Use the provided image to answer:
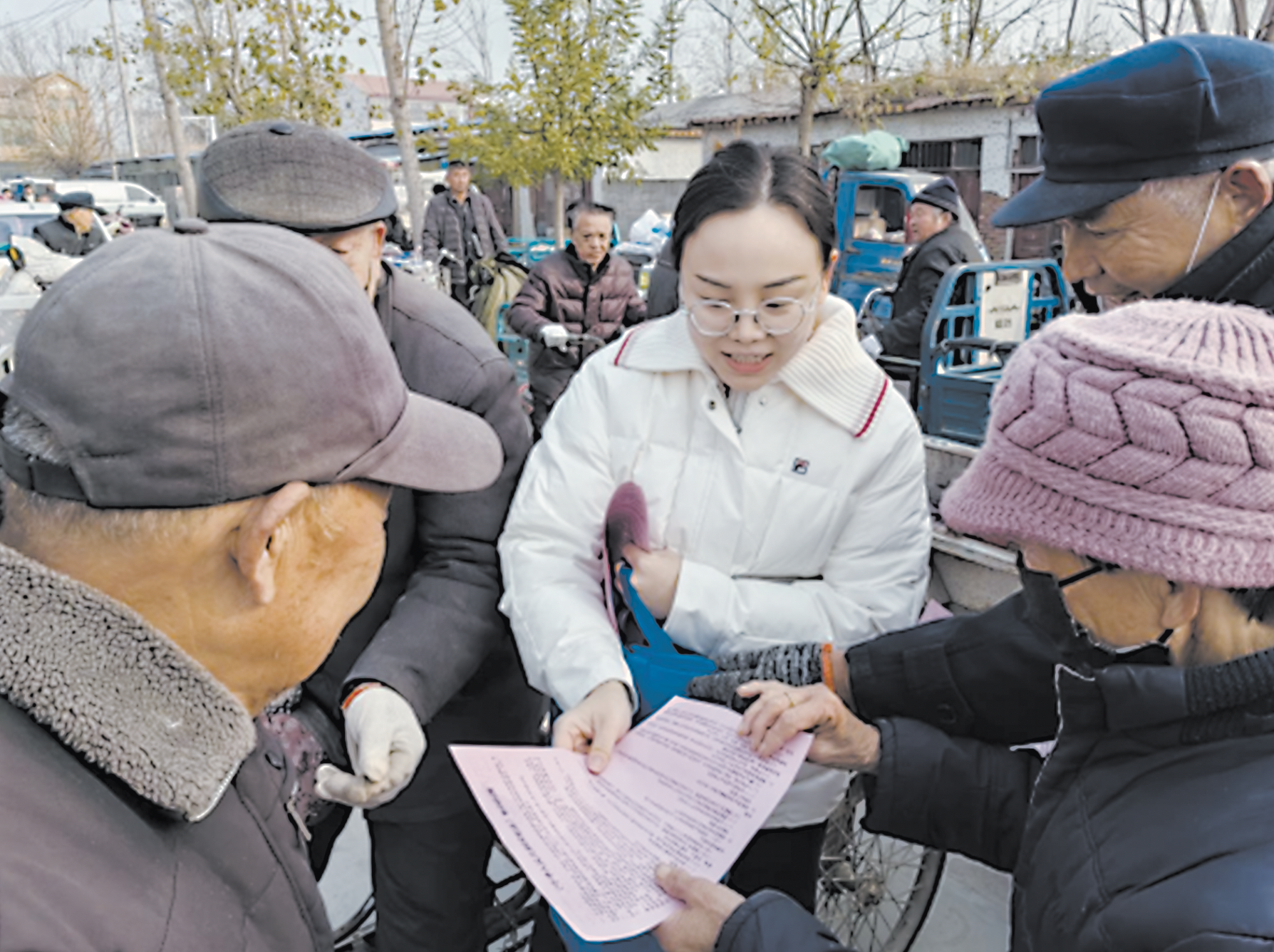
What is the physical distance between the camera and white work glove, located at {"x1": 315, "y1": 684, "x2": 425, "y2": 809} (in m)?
1.32

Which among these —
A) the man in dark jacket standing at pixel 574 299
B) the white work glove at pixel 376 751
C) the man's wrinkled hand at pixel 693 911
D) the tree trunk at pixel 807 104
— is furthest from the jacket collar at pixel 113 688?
the tree trunk at pixel 807 104

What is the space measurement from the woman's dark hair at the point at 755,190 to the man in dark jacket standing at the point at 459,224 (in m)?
7.87

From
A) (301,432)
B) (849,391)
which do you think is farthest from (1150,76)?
(301,432)

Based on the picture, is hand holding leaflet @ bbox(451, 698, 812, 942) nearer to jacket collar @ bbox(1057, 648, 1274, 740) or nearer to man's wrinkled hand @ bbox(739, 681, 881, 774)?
man's wrinkled hand @ bbox(739, 681, 881, 774)

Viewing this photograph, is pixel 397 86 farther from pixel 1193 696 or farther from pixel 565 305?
pixel 1193 696

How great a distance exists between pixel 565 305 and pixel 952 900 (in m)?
4.30

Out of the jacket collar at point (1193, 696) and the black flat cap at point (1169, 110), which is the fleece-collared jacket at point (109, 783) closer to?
the jacket collar at point (1193, 696)

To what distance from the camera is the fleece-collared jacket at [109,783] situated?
2.25ft

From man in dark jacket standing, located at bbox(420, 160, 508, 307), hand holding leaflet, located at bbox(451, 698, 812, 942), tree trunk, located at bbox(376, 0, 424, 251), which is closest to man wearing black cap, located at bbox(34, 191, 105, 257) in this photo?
tree trunk, located at bbox(376, 0, 424, 251)

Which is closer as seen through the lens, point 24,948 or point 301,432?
point 24,948

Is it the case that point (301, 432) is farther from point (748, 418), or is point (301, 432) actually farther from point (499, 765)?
point (748, 418)

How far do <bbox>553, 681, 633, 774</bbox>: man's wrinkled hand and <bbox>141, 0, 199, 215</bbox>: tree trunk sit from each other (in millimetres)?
14516

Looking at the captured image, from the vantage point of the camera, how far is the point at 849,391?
5.57ft

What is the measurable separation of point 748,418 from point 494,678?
2.40 feet
